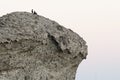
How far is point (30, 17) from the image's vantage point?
17.1m

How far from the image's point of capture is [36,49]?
53.3 feet

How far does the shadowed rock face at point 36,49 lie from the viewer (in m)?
15.5

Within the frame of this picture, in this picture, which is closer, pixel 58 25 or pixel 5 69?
pixel 5 69

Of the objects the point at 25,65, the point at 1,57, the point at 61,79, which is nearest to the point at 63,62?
the point at 61,79

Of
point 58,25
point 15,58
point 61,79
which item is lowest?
point 61,79

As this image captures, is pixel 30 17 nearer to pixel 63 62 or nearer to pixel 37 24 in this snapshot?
pixel 37 24

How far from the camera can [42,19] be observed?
57.1 ft

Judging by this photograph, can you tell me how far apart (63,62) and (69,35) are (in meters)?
1.19

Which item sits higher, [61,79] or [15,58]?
[15,58]

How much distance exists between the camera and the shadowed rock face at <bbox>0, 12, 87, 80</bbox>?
1552 cm

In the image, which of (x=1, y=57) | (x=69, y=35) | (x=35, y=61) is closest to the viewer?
(x=1, y=57)

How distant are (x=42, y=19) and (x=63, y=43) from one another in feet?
4.55

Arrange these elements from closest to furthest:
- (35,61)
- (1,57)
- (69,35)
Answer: (1,57), (35,61), (69,35)

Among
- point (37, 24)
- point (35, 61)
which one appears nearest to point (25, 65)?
point (35, 61)
